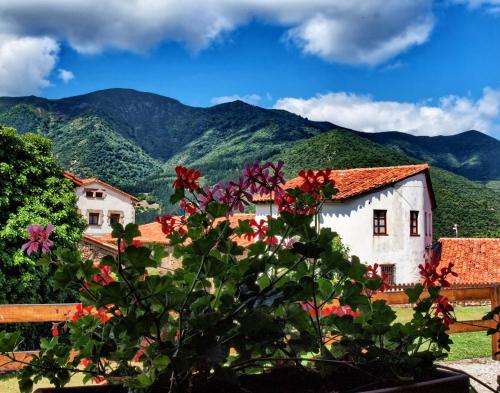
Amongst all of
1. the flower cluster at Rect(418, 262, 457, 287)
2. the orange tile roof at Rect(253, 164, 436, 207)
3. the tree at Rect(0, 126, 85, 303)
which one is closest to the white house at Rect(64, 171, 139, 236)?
the orange tile roof at Rect(253, 164, 436, 207)

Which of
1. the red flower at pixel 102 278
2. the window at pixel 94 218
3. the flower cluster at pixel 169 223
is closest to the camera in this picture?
the red flower at pixel 102 278

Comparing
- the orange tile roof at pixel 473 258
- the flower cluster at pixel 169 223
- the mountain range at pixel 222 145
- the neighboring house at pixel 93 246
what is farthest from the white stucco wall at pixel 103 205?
the flower cluster at pixel 169 223

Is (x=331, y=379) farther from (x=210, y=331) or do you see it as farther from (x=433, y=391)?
(x=210, y=331)

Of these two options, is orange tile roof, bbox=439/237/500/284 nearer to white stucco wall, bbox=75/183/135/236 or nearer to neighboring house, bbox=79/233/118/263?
neighboring house, bbox=79/233/118/263

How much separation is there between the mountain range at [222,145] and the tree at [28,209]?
23409mm

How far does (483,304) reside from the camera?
742 inches

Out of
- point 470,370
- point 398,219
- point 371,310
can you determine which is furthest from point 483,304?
point 371,310

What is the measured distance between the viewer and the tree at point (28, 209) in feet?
25.2

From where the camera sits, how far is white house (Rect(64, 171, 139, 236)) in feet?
125

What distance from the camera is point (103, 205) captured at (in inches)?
1524

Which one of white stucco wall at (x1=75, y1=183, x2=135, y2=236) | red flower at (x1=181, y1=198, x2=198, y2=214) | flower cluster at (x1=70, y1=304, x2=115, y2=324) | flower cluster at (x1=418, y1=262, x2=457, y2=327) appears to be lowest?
flower cluster at (x1=70, y1=304, x2=115, y2=324)

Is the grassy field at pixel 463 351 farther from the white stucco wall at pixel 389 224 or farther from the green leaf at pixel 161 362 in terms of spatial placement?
the white stucco wall at pixel 389 224

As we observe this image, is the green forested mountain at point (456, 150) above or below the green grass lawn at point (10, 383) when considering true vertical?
above

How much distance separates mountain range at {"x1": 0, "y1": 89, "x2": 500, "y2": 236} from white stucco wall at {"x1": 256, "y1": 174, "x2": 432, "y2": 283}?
6600mm
